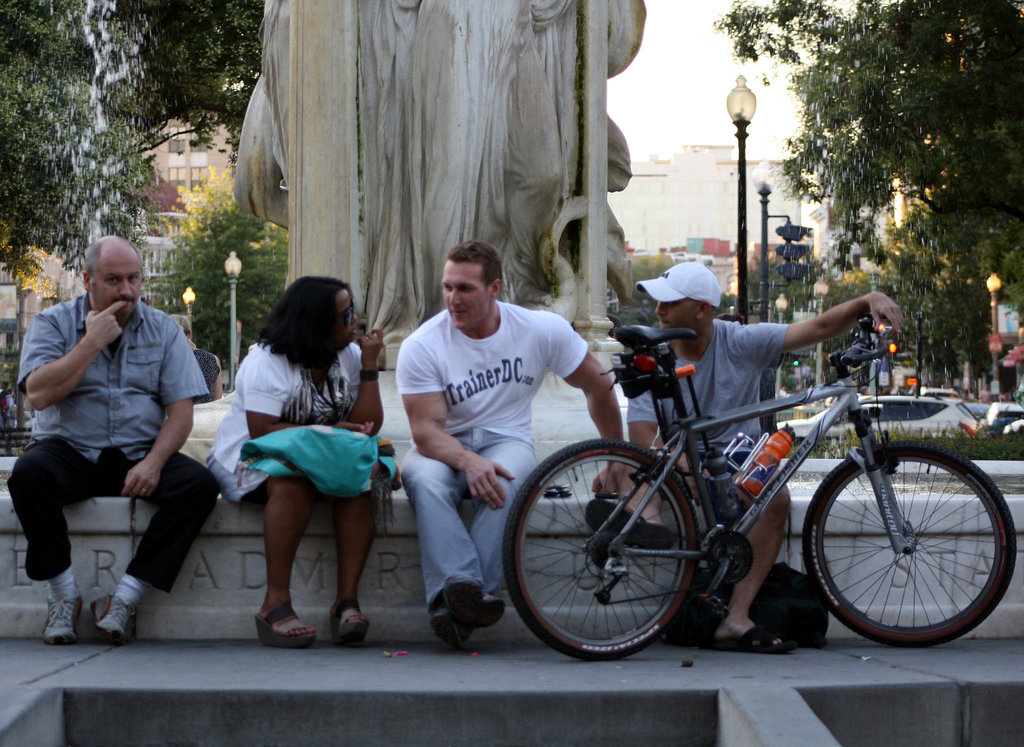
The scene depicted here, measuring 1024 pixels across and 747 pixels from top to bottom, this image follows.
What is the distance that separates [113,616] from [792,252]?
2380 cm

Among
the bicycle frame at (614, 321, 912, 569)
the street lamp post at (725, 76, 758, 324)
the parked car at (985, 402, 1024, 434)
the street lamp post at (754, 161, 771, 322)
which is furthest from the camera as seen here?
the parked car at (985, 402, 1024, 434)

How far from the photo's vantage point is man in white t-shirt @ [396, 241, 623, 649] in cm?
519

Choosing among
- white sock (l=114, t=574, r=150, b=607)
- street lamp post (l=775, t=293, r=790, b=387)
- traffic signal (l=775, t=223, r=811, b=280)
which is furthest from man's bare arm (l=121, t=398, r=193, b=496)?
street lamp post (l=775, t=293, r=790, b=387)

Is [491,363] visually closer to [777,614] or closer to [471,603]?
[471,603]

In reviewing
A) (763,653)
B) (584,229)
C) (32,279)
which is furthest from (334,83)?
(32,279)

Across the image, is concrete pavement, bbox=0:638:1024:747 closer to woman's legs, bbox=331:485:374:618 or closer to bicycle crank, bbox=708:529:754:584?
bicycle crank, bbox=708:529:754:584

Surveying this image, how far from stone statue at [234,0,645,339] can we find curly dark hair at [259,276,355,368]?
1.49 m

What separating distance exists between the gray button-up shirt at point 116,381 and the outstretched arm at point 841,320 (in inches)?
84.3

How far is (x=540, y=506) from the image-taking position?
522 cm

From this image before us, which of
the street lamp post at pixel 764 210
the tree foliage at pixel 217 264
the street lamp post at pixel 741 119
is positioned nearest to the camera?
the street lamp post at pixel 741 119

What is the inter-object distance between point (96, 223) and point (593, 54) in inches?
900

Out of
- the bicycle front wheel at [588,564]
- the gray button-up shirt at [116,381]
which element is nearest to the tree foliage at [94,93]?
the gray button-up shirt at [116,381]

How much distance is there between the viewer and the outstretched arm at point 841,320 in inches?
212

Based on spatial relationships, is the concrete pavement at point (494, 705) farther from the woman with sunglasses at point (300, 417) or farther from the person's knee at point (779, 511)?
the person's knee at point (779, 511)
